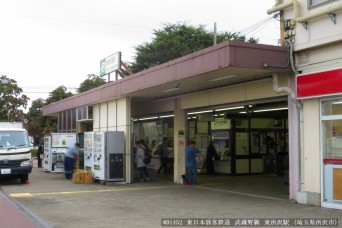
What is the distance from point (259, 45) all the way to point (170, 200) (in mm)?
4806

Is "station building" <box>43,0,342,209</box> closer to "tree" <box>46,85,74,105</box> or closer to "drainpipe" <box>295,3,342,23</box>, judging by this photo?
"drainpipe" <box>295,3,342,23</box>

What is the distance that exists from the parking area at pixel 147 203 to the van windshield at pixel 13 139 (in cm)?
152

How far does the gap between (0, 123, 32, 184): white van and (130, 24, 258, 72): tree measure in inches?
1150

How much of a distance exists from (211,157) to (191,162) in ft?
14.6

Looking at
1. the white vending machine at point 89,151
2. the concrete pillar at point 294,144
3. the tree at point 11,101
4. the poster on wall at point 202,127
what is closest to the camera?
the concrete pillar at point 294,144

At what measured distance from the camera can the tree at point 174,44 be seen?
150 feet

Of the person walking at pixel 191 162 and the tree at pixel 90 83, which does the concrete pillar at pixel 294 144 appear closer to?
the person walking at pixel 191 162

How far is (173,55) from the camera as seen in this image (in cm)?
4566

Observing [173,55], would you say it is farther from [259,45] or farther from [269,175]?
[259,45]

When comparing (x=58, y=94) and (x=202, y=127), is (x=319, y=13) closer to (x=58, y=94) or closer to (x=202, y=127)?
(x=202, y=127)

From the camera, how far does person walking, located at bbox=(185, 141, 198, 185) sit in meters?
16.1

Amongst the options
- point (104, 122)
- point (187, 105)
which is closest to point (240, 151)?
point (187, 105)

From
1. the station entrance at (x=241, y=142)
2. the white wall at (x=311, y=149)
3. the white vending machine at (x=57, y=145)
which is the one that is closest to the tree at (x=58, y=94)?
the white vending machine at (x=57, y=145)

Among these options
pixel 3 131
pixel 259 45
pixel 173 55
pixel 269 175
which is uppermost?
pixel 173 55
